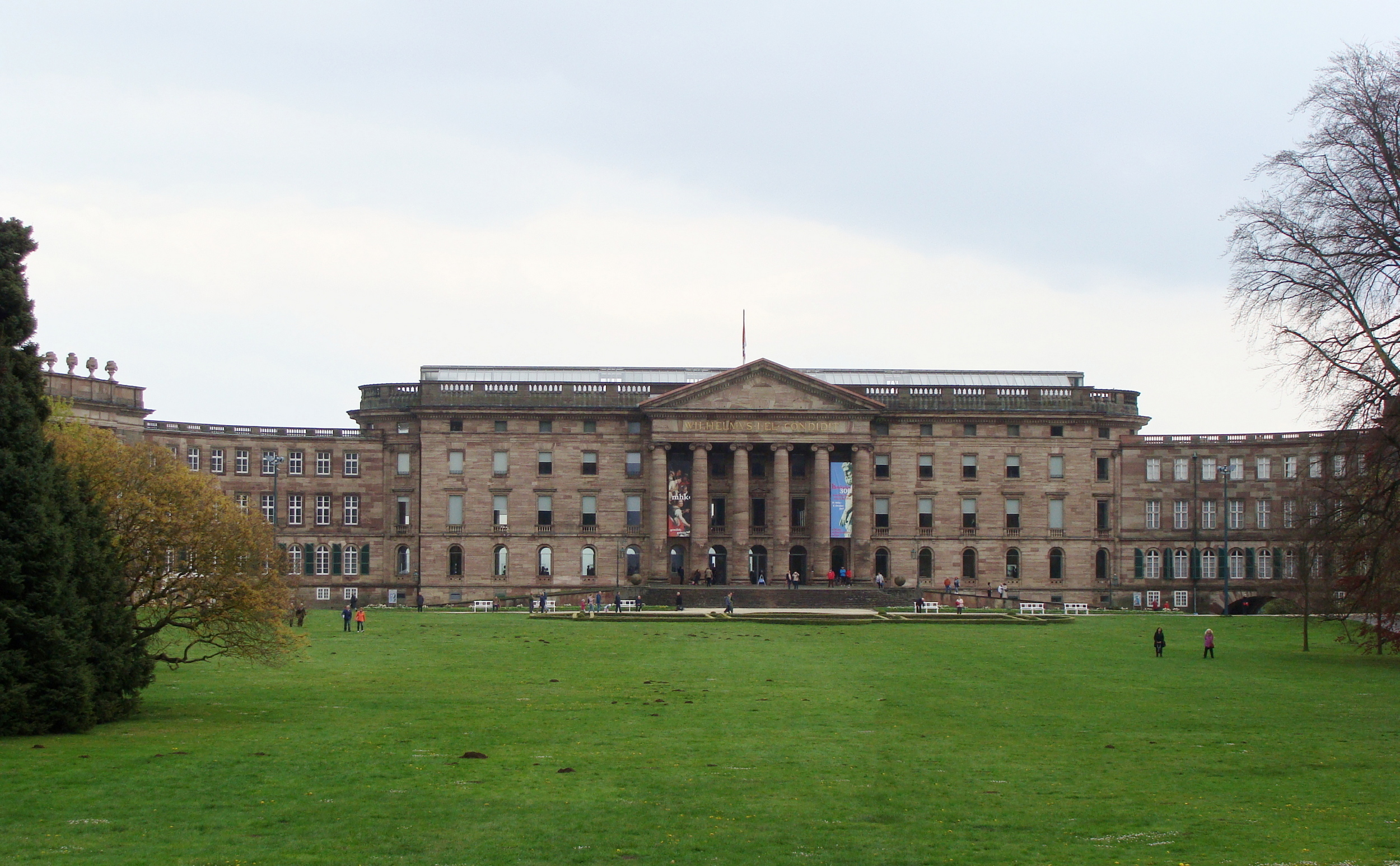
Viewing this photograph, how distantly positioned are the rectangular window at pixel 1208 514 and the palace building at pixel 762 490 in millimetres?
190

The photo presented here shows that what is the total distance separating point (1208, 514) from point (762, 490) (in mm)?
30612

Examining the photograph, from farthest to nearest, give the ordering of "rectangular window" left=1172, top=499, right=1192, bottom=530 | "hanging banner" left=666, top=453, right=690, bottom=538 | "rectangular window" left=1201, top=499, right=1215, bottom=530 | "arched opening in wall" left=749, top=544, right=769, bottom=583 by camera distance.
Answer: "arched opening in wall" left=749, top=544, right=769, bottom=583
"rectangular window" left=1172, top=499, right=1192, bottom=530
"rectangular window" left=1201, top=499, right=1215, bottom=530
"hanging banner" left=666, top=453, right=690, bottom=538

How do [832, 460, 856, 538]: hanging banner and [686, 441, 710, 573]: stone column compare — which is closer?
[832, 460, 856, 538]: hanging banner

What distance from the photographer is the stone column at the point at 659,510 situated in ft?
306

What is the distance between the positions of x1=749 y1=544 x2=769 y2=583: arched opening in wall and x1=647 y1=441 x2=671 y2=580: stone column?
6.28 m

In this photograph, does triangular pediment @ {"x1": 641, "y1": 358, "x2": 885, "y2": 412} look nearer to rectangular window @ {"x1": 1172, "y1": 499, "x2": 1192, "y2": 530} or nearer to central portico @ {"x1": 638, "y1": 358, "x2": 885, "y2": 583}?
central portico @ {"x1": 638, "y1": 358, "x2": 885, "y2": 583}

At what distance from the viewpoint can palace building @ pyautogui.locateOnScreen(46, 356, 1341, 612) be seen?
93312 mm

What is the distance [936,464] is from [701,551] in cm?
1761

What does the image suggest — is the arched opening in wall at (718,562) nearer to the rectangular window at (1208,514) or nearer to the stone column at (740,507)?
the stone column at (740,507)

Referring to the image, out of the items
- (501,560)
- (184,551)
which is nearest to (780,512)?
(501,560)

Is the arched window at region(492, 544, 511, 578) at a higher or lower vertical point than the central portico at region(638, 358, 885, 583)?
lower

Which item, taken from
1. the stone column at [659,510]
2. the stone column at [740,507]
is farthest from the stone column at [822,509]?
the stone column at [659,510]

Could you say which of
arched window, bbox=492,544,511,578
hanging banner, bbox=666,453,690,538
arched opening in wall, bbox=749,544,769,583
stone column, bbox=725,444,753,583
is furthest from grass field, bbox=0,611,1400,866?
arched opening in wall, bbox=749,544,769,583

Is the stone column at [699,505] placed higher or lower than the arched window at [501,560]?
higher
